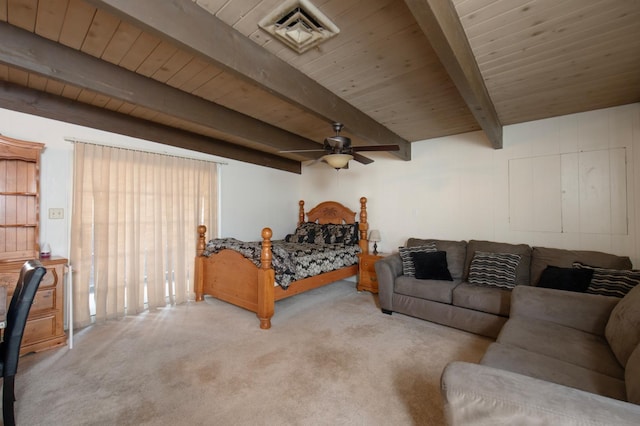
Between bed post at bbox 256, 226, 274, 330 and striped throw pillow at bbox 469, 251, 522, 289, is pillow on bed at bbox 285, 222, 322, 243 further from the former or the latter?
striped throw pillow at bbox 469, 251, 522, 289

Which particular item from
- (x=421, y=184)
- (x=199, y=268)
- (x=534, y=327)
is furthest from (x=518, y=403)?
(x=199, y=268)

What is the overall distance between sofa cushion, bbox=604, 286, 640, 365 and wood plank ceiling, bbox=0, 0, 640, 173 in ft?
5.57

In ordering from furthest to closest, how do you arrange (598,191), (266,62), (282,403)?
(598,191) < (266,62) < (282,403)

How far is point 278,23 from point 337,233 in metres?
3.59

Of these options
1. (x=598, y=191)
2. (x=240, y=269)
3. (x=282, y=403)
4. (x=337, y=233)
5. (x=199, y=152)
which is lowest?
(x=282, y=403)

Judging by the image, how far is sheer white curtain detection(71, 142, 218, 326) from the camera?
316 cm

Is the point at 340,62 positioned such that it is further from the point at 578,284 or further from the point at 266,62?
the point at 578,284

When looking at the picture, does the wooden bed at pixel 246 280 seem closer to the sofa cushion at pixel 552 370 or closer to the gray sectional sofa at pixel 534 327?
the gray sectional sofa at pixel 534 327

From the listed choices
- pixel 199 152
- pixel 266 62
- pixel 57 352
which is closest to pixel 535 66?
pixel 266 62

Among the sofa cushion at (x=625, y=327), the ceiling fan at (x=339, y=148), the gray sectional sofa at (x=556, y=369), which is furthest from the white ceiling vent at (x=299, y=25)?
the sofa cushion at (x=625, y=327)

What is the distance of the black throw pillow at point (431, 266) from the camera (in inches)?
133

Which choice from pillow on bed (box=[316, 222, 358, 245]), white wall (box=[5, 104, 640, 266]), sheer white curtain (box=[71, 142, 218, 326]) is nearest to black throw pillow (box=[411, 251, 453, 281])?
white wall (box=[5, 104, 640, 266])

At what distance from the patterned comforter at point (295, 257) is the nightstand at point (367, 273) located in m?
0.15

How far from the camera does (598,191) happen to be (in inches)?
121
